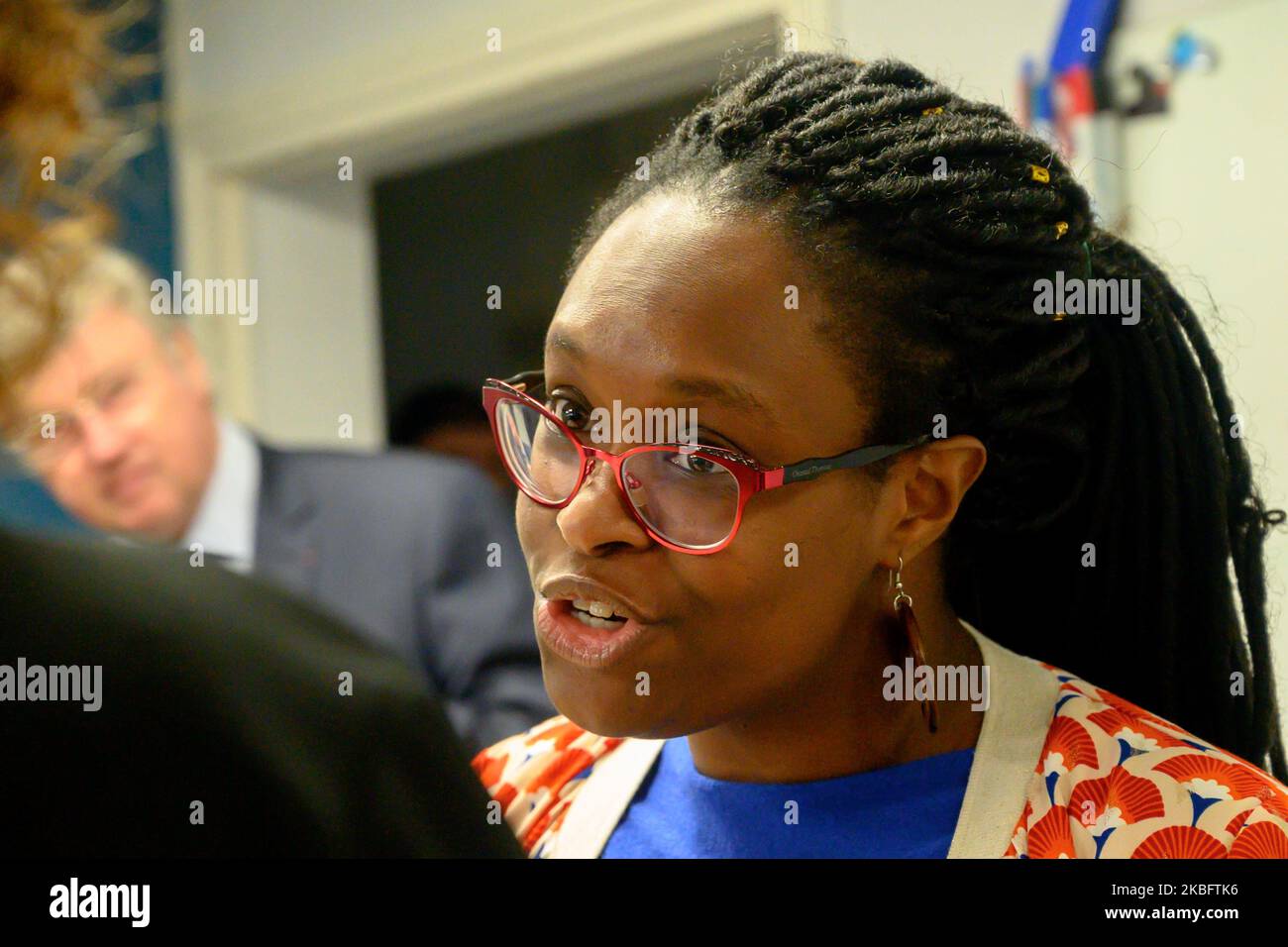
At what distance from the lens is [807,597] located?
63 cm

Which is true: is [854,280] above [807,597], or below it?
above

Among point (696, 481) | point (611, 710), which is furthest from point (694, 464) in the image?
point (611, 710)

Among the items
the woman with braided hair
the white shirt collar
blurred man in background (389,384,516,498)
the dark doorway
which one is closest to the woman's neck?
the woman with braided hair

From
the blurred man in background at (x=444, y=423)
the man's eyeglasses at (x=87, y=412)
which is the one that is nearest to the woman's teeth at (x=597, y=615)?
the man's eyeglasses at (x=87, y=412)

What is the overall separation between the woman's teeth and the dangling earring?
150mm

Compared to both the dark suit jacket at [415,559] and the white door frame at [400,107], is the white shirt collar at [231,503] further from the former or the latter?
the white door frame at [400,107]

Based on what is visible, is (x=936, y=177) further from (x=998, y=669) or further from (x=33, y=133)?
(x=33, y=133)

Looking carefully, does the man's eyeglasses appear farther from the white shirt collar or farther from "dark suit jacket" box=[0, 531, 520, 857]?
"dark suit jacket" box=[0, 531, 520, 857]

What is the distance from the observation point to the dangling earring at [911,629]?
25.5 inches

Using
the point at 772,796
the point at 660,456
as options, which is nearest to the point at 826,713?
the point at 772,796

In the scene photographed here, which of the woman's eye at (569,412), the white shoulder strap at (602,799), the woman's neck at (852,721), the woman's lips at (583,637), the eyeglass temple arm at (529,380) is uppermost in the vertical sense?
the eyeglass temple arm at (529,380)

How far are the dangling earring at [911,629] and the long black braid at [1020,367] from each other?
0.19ft

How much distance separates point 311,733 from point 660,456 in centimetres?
27
